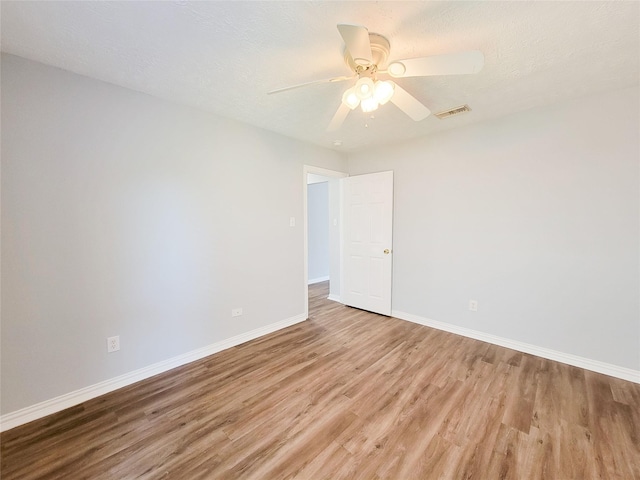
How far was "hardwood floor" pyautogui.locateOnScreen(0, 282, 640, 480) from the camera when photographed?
1.46m

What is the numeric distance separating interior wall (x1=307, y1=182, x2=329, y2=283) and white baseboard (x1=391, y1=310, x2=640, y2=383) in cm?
290

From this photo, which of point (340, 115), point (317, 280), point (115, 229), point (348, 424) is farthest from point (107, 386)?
point (317, 280)

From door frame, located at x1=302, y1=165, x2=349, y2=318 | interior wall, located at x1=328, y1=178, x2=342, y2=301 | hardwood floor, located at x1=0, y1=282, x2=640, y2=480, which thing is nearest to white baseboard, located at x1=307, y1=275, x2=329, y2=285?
interior wall, located at x1=328, y1=178, x2=342, y2=301

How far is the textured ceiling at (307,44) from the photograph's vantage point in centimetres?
138

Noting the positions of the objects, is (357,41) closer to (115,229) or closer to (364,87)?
(364,87)

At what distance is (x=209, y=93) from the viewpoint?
7.34ft

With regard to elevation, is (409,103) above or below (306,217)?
above

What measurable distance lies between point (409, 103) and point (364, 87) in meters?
0.39

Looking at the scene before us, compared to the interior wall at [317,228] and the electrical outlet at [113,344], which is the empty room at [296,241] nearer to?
the electrical outlet at [113,344]

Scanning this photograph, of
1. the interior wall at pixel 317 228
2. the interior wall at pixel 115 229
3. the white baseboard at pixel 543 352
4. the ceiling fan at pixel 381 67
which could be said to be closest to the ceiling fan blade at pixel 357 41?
the ceiling fan at pixel 381 67

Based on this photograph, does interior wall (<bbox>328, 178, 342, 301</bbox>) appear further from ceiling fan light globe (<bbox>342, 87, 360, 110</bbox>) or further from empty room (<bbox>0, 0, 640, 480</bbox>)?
ceiling fan light globe (<bbox>342, 87, 360, 110</bbox>)

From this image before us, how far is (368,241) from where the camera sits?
393 cm

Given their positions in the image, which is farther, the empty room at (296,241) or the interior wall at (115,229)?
the interior wall at (115,229)

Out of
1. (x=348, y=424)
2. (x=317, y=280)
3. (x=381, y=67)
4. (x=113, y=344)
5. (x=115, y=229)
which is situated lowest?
(x=348, y=424)
